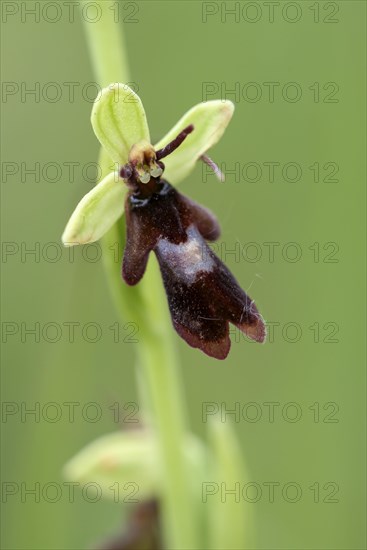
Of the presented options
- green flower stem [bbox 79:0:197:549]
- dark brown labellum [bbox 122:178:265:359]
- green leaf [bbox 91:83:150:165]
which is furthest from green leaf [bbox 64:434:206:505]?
green leaf [bbox 91:83:150:165]

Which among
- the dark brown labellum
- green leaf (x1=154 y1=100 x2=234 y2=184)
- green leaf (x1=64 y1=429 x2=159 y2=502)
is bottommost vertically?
green leaf (x1=64 y1=429 x2=159 y2=502)

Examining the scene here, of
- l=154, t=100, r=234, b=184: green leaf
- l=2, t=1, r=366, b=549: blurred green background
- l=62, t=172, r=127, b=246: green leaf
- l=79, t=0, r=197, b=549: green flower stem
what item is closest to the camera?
l=62, t=172, r=127, b=246: green leaf

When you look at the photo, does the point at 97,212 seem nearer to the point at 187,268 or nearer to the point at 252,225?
the point at 187,268

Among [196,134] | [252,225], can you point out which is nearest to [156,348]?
[196,134]

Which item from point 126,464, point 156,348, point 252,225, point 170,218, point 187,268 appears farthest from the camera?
point 252,225

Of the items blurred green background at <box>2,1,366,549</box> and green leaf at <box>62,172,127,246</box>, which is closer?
green leaf at <box>62,172,127,246</box>

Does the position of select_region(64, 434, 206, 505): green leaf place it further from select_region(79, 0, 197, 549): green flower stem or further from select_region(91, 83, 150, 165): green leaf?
select_region(91, 83, 150, 165): green leaf

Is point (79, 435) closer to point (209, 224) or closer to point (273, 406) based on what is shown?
point (273, 406)
